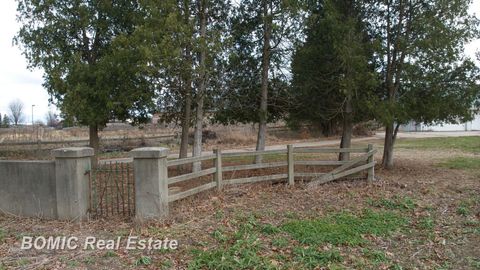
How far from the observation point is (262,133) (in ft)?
46.8

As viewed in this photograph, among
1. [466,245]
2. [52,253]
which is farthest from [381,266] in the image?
[52,253]

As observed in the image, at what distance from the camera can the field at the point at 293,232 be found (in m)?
5.30

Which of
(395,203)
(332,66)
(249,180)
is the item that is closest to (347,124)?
(332,66)

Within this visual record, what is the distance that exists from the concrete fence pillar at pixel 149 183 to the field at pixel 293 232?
28cm

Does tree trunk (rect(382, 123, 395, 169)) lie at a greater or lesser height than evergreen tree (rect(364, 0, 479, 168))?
lesser

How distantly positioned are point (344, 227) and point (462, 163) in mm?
11343

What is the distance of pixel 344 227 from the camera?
21.7ft

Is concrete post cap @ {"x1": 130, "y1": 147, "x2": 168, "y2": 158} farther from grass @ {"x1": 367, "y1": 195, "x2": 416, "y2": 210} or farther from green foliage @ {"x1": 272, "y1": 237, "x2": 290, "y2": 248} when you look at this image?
grass @ {"x1": 367, "y1": 195, "x2": 416, "y2": 210}

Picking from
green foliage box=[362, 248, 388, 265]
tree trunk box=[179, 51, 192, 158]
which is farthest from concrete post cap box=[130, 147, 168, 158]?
tree trunk box=[179, 51, 192, 158]

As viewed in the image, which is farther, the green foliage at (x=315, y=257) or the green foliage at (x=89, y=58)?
the green foliage at (x=89, y=58)

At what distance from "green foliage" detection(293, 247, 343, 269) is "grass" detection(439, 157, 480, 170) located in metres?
11.1

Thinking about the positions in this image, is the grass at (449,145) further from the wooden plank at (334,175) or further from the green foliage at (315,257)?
the green foliage at (315,257)

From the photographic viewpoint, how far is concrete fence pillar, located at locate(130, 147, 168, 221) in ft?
22.8

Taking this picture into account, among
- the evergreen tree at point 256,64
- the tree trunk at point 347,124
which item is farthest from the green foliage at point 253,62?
the tree trunk at point 347,124
